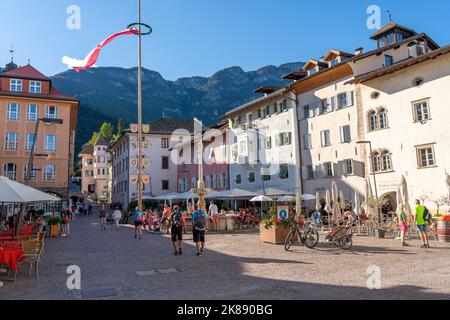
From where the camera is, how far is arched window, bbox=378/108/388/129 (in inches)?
1029

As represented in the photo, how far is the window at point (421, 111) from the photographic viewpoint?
23.3m

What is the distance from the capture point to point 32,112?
40281 millimetres

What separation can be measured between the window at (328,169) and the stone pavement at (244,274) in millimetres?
15300

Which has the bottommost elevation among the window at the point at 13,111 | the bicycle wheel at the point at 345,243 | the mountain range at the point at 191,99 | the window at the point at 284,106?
→ the bicycle wheel at the point at 345,243

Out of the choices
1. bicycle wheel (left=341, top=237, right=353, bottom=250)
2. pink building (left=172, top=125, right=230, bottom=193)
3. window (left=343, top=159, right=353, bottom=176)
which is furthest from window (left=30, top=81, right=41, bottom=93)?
bicycle wheel (left=341, top=237, right=353, bottom=250)

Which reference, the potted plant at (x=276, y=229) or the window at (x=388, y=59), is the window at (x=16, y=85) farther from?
the window at (x=388, y=59)

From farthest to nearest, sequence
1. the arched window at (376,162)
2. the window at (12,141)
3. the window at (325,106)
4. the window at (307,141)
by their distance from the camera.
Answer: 1. the window at (12,141)
2. the window at (307,141)
3. the window at (325,106)
4. the arched window at (376,162)

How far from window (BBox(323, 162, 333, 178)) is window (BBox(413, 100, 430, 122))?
7.84 metres

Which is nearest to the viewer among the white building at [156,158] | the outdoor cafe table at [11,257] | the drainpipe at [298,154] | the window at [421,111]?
the outdoor cafe table at [11,257]

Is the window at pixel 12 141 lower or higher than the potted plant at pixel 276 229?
higher

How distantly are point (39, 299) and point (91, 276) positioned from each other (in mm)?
2371

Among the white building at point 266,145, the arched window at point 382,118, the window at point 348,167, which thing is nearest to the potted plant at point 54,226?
the white building at point 266,145

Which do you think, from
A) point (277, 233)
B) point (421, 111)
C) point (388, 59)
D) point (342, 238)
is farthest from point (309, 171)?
point (342, 238)

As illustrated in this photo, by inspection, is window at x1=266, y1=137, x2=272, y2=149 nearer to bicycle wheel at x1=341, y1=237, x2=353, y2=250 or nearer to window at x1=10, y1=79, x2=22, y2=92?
bicycle wheel at x1=341, y1=237, x2=353, y2=250
